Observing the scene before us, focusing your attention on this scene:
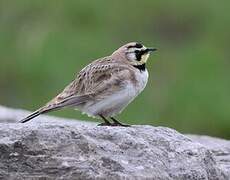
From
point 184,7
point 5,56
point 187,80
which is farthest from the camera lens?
point 184,7

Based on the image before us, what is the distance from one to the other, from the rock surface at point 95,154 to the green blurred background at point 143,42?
7731mm

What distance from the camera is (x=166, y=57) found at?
17.7m

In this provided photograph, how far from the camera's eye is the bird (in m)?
9.38

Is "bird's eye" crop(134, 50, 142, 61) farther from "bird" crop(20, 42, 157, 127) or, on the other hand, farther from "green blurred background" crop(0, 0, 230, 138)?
"green blurred background" crop(0, 0, 230, 138)

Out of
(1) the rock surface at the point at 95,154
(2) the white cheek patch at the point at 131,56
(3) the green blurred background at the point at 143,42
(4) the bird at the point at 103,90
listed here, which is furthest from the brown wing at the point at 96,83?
(3) the green blurred background at the point at 143,42

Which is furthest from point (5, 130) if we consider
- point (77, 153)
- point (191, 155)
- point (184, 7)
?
point (184, 7)

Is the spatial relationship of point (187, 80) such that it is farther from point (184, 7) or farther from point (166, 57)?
point (184, 7)

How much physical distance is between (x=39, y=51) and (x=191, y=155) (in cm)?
996

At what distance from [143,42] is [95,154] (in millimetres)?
10562

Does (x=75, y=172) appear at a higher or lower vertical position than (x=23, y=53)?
higher

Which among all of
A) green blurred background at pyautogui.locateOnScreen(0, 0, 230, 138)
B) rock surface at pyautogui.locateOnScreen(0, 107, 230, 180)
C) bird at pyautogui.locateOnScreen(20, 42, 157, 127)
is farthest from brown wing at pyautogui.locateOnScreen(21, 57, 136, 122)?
green blurred background at pyautogui.locateOnScreen(0, 0, 230, 138)

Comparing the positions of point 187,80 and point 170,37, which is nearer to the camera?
point 187,80

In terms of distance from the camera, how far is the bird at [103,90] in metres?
9.38

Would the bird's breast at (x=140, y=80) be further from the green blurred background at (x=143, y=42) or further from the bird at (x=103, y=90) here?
the green blurred background at (x=143, y=42)
